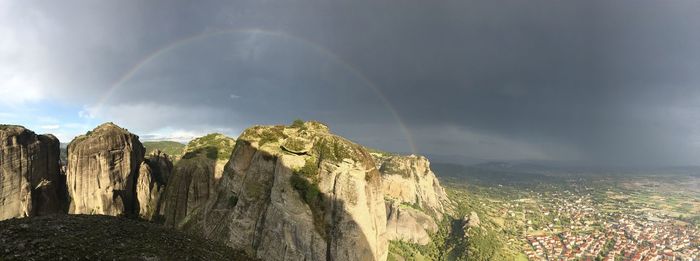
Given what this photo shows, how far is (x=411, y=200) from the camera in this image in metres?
165

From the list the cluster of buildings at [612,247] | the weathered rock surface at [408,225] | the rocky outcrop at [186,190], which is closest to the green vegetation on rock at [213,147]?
the rocky outcrop at [186,190]

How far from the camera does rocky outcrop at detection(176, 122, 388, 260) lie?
35656 millimetres

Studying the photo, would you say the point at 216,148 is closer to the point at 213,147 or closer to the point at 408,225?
the point at 213,147

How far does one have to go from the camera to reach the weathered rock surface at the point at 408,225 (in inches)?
5478

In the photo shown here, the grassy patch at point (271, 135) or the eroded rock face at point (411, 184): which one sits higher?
the grassy patch at point (271, 135)

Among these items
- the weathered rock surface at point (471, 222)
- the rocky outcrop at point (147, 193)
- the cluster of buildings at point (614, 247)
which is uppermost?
the rocky outcrop at point (147, 193)

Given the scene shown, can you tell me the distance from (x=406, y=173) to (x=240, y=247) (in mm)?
141346

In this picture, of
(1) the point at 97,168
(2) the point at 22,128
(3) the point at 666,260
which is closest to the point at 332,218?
(1) the point at 97,168

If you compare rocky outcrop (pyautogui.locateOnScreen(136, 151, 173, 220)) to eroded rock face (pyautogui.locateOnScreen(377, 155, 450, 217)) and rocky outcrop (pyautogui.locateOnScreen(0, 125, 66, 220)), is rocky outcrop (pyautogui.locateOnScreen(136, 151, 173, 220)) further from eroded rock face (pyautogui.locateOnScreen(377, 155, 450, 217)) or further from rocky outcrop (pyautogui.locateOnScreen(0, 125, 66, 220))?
eroded rock face (pyautogui.locateOnScreen(377, 155, 450, 217))

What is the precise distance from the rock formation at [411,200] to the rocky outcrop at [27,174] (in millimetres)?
107703

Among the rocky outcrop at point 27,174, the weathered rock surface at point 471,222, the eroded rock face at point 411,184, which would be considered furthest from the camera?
the eroded rock face at point 411,184

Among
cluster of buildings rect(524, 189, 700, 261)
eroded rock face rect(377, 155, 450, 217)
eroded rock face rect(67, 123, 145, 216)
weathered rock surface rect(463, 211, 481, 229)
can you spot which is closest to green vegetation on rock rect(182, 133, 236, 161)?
eroded rock face rect(67, 123, 145, 216)

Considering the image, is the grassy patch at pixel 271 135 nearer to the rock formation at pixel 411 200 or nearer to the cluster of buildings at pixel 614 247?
the rock formation at pixel 411 200

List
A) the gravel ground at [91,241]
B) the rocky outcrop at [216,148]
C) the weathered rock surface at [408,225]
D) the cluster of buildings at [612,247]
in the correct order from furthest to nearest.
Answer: the cluster of buildings at [612,247]
the weathered rock surface at [408,225]
the rocky outcrop at [216,148]
the gravel ground at [91,241]
